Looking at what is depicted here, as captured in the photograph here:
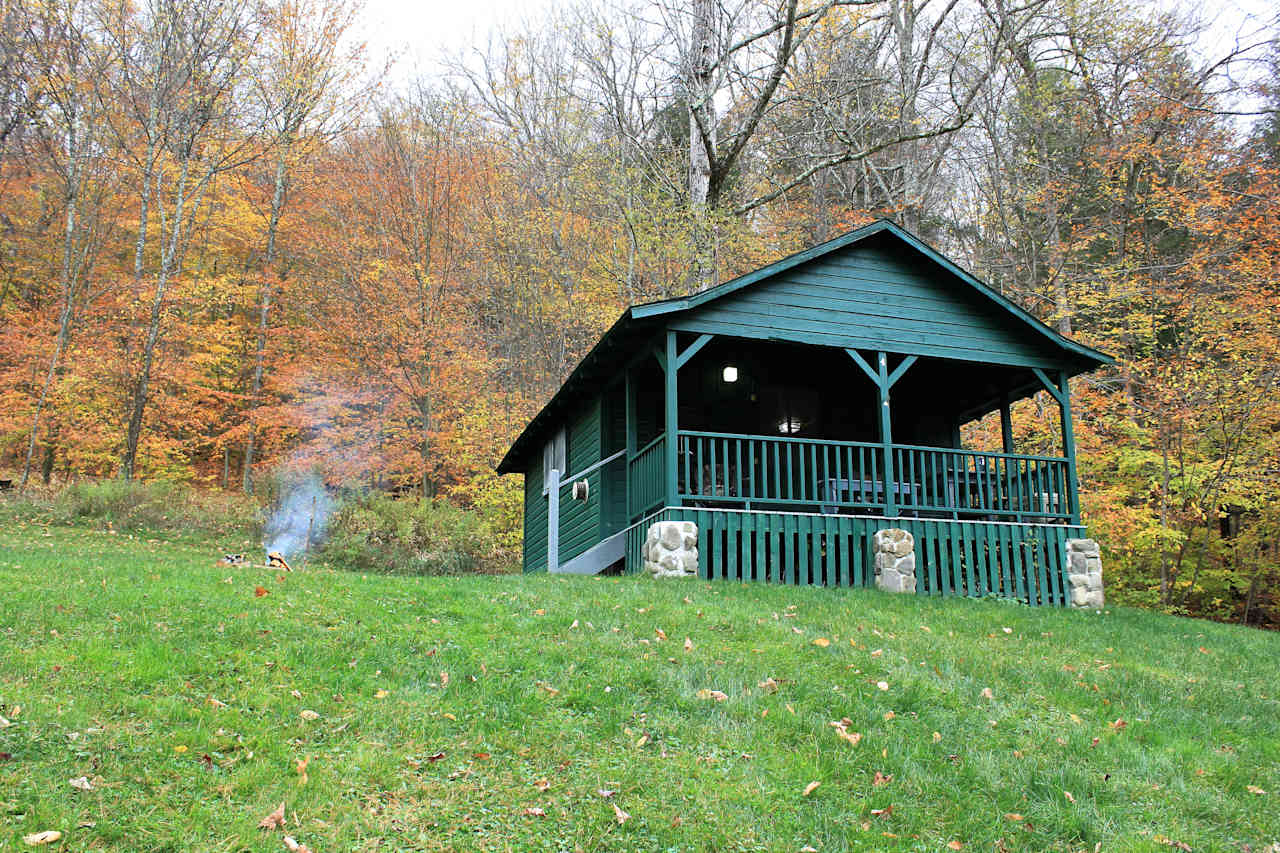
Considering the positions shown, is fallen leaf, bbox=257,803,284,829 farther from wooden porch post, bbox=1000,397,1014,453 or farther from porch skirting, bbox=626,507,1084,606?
wooden porch post, bbox=1000,397,1014,453

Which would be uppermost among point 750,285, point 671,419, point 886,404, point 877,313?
point 750,285

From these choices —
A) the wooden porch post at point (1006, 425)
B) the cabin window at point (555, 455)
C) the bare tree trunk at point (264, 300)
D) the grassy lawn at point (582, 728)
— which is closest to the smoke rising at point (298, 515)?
the bare tree trunk at point (264, 300)

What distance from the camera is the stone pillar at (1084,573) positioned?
11648 millimetres

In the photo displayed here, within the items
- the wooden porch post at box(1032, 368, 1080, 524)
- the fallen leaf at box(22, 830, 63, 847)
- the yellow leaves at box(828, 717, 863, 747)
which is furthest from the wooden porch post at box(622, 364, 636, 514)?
the fallen leaf at box(22, 830, 63, 847)

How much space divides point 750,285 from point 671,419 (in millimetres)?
1921

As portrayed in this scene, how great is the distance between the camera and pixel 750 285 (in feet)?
37.4

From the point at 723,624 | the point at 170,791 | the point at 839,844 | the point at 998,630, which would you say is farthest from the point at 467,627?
the point at 998,630

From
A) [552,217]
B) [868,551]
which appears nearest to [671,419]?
[868,551]

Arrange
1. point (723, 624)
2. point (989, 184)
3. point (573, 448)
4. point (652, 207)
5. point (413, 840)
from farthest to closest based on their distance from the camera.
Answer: point (989, 184) < point (652, 207) < point (573, 448) < point (723, 624) < point (413, 840)

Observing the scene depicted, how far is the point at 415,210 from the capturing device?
22984 millimetres

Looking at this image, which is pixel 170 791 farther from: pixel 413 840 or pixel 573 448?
pixel 573 448

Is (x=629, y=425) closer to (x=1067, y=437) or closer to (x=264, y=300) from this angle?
(x=1067, y=437)

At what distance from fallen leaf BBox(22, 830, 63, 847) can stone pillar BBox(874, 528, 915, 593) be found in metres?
8.80

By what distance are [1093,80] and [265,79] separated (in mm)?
18551
